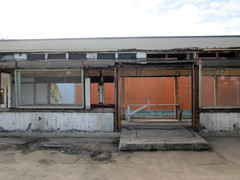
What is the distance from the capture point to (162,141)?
216 inches

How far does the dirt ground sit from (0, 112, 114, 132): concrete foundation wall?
738 millimetres

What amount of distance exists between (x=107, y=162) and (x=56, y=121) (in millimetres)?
3066

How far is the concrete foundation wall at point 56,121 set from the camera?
22.0ft

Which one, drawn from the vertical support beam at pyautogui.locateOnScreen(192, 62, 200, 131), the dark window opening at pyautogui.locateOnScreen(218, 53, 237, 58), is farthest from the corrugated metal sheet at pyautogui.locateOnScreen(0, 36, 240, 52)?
the vertical support beam at pyautogui.locateOnScreen(192, 62, 200, 131)

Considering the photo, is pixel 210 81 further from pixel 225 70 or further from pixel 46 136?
pixel 46 136

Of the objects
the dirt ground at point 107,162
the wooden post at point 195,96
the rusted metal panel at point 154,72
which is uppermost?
the rusted metal panel at point 154,72

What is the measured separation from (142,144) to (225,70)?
434 centimetres

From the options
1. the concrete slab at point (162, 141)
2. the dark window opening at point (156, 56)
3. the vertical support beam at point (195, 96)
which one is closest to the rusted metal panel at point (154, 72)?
the dark window opening at point (156, 56)

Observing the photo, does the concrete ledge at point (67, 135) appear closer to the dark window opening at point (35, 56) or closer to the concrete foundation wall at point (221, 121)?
the dark window opening at point (35, 56)

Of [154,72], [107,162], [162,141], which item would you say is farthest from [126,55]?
[107,162]

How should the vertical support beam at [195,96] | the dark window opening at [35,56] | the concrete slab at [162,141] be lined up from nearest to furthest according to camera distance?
the concrete slab at [162,141] → the vertical support beam at [195,96] → the dark window opening at [35,56]

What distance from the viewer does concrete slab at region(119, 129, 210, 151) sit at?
5.26 meters

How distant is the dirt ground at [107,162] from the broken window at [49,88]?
168 cm

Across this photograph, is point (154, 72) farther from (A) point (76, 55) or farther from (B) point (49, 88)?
(B) point (49, 88)
